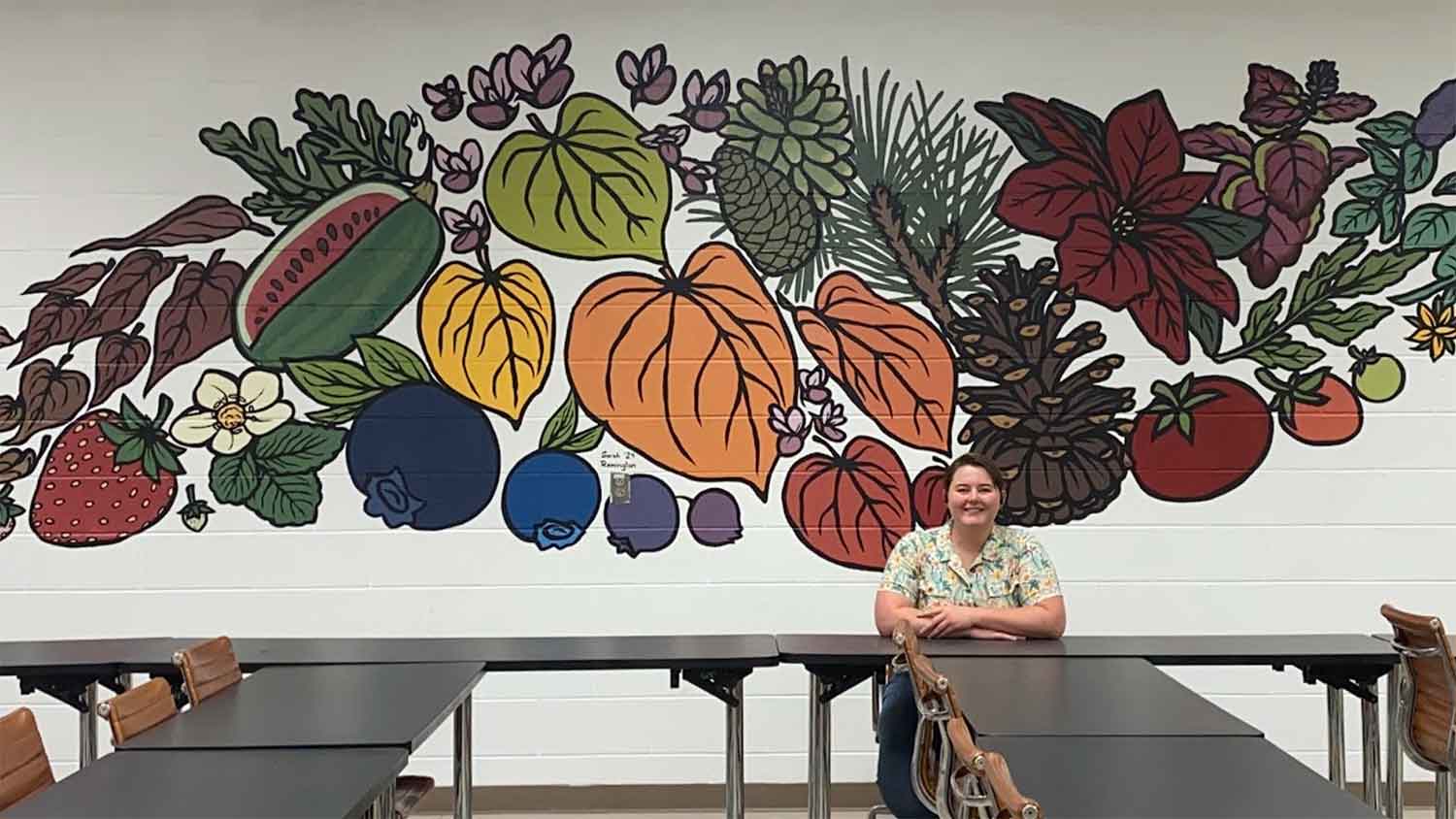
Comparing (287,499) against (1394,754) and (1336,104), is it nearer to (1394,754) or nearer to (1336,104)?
(1394,754)

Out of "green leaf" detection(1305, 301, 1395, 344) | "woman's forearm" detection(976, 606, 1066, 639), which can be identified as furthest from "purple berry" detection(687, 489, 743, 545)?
"green leaf" detection(1305, 301, 1395, 344)

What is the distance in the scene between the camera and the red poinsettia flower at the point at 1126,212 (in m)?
4.95

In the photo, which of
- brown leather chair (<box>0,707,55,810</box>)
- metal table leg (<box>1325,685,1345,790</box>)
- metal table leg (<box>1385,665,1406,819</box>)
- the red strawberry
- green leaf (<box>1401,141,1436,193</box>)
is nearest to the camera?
brown leather chair (<box>0,707,55,810</box>)

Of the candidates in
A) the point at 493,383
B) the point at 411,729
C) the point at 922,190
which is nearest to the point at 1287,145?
the point at 922,190

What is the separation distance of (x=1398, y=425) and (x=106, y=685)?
4.53m

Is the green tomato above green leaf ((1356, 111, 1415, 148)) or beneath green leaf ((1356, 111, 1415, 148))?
beneath

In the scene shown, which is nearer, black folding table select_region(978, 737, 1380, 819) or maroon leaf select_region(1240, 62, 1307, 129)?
black folding table select_region(978, 737, 1380, 819)

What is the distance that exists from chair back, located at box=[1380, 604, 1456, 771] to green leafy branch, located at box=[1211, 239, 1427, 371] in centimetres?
137

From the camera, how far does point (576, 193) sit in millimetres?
4934

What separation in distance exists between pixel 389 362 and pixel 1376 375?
3.66 meters

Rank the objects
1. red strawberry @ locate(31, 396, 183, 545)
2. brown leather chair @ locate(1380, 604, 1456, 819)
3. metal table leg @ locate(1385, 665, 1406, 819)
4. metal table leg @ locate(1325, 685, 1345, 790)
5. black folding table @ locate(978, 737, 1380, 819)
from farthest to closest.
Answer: red strawberry @ locate(31, 396, 183, 545) < metal table leg @ locate(1325, 685, 1345, 790) < metal table leg @ locate(1385, 665, 1406, 819) < brown leather chair @ locate(1380, 604, 1456, 819) < black folding table @ locate(978, 737, 1380, 819)

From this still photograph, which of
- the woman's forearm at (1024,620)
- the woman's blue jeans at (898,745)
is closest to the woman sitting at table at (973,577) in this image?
the woman's forearm at (1024,620)

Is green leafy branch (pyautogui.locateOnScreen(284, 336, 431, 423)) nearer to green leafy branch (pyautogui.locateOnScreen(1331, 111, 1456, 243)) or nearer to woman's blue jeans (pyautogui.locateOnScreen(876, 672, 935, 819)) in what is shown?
woman's blue jeans (pyautogui.locateOnScreen(876, 672, 935, 819))

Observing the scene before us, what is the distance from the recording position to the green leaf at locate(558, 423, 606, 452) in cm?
491
